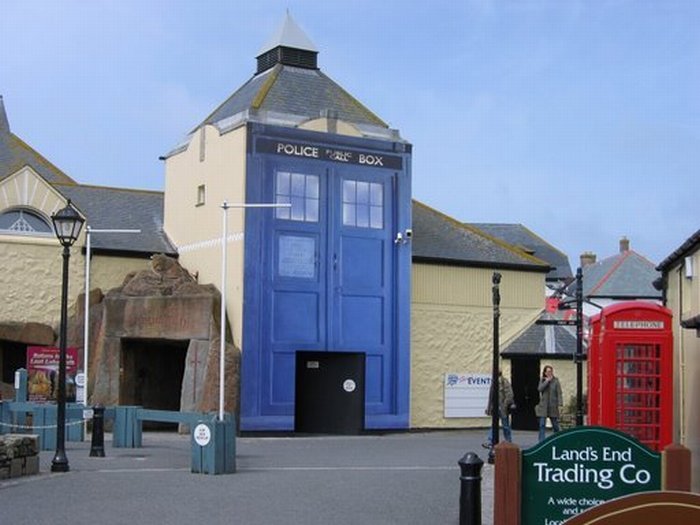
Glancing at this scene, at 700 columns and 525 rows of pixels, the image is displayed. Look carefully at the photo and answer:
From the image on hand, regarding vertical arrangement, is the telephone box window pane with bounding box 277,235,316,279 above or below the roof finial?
below

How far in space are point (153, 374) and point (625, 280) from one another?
34.8m

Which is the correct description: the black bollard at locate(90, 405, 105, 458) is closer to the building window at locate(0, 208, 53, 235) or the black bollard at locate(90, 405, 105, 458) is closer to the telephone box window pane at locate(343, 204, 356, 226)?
the building window at locate(0, 208, 53, 235)

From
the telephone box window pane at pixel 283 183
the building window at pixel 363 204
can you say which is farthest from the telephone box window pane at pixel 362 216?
the telephone box window pane at pixel 283 183

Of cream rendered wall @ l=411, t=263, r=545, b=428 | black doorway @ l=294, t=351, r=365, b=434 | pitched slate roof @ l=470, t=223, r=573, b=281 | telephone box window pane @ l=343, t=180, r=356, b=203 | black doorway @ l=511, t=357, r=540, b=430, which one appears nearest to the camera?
telephone box window pane @ l=343, t=180, r=356, b=203

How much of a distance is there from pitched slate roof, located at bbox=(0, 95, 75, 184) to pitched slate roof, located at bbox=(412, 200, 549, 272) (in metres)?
12.2

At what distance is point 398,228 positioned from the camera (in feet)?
120

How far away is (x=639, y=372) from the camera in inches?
720

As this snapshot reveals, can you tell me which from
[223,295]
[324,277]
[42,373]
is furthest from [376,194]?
[42,373]

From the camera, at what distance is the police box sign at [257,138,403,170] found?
3416cm

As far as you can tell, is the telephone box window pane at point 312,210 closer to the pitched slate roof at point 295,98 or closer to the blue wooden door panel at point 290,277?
the blue wooden door panel at point 290,277

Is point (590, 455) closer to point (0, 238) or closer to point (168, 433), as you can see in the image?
point (168, 433)

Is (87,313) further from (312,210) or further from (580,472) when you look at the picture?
(580,472)

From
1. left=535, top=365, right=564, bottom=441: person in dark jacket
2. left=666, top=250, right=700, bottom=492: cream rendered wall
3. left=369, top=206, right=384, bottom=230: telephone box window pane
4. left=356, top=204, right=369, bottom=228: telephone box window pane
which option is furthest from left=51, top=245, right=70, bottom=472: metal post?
left=369, top=206, right=384, bottom=230: telephone box window pane

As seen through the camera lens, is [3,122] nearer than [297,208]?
No
